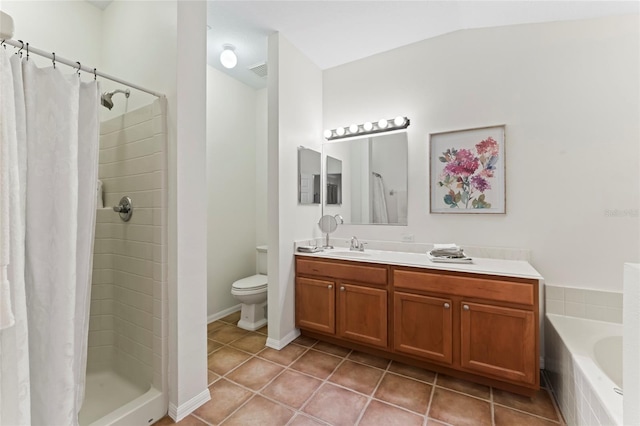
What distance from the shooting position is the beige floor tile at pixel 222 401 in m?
1.56

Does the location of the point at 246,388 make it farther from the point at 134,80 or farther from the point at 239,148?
the point at 239,148

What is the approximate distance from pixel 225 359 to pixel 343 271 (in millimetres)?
1188

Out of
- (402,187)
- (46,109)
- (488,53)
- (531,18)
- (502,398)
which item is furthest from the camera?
(402,187)

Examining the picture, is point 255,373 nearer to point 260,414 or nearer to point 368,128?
point 260,414

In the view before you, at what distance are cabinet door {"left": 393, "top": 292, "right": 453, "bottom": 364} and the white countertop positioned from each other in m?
0.24

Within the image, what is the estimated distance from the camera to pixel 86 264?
1253mm

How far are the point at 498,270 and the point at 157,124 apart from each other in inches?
92.0

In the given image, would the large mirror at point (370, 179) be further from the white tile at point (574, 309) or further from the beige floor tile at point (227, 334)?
the beige floor tile at point (227, 334)

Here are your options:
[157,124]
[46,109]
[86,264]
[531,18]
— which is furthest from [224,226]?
[531,18]

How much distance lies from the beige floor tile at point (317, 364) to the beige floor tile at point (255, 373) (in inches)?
6.6

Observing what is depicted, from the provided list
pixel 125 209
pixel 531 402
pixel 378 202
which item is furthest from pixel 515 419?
pixel 125 209

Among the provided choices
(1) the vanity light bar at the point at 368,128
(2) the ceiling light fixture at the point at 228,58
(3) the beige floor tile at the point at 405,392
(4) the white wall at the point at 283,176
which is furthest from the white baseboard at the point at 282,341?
(2) the ceiling light fixture at the point at 228,58

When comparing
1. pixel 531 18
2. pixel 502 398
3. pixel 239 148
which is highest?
pixel 531 18

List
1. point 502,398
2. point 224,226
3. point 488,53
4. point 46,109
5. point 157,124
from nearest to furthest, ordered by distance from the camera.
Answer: point 46,109
point 157,124
point 502,398
point 488,53
point 224,226
